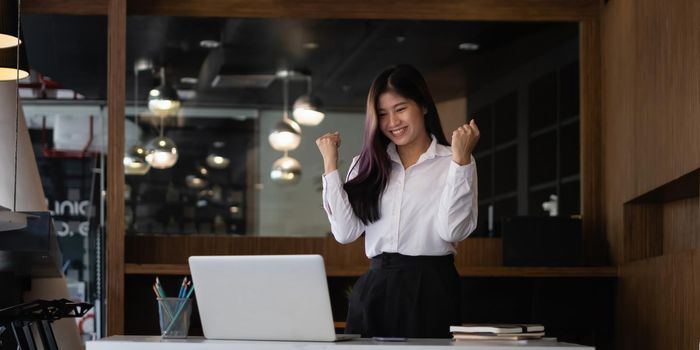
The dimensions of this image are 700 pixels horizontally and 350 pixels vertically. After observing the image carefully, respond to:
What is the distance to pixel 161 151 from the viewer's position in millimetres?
8484

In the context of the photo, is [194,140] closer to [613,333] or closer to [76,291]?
[76,291]

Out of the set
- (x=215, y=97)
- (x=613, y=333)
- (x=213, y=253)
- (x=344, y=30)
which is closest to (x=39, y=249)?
(x=213, y=253)

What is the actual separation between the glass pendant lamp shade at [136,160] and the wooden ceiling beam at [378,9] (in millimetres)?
2936

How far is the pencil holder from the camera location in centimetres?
262

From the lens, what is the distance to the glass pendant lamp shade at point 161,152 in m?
8.47

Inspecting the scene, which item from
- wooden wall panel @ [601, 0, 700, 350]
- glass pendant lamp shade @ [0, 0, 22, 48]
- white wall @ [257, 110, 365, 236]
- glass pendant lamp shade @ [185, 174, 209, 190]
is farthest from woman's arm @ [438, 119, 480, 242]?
glass pendant lamp shade @ [185, 174, 209, 190]

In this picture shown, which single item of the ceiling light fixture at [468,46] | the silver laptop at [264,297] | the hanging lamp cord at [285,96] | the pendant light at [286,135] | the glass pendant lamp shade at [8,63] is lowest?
the silver laptop at [264,297]

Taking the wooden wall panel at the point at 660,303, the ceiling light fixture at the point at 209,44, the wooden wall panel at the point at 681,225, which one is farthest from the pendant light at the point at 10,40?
the ceiling light fixture at the point at 209,44

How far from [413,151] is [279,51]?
5.50 meters

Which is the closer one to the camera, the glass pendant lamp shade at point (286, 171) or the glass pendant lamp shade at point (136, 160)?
the glass pendant lamp shade at point (136, 160)

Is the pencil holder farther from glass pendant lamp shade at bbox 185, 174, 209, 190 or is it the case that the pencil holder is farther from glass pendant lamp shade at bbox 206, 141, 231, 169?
glass pendant lamp shade at bbox 206, 141, 231, 169

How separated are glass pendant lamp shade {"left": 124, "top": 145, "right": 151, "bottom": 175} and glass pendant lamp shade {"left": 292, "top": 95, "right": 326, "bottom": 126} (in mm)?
1252

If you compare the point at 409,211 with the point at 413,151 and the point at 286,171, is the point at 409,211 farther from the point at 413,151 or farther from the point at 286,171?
the point at 286,171

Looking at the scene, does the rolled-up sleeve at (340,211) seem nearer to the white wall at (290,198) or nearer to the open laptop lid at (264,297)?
the open laptop lid at (264,297)
